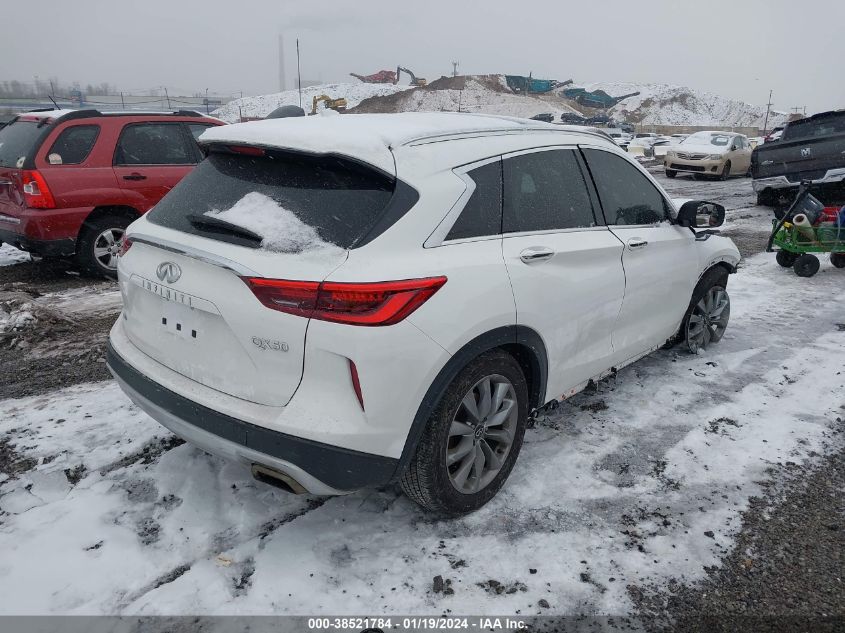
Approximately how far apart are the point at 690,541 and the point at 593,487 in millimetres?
550

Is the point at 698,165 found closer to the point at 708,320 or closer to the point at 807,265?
the point at 807,265

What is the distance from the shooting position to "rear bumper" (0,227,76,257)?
6.38m

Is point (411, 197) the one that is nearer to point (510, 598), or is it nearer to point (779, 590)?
point (510, 598)

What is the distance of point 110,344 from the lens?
3141mm

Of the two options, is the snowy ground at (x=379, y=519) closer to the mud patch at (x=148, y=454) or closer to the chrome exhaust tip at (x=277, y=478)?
the mud patch at (x=148, y=454)

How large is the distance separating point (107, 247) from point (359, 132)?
5.40 metres

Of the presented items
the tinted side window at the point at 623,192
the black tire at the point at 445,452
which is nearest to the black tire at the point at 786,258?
the tinted side window at the point at 623,192

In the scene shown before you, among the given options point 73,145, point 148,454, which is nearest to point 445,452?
point 148,454

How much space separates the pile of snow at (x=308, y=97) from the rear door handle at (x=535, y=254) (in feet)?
246

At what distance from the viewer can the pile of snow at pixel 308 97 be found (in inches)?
3014

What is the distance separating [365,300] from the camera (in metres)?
2.30

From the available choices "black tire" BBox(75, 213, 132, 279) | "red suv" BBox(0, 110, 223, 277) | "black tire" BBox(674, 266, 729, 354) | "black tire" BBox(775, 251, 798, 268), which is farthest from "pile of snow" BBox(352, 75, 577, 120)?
"black tire" BBox(674, 266, 729, 354)

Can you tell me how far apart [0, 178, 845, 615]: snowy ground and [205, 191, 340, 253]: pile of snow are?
53.8 inches

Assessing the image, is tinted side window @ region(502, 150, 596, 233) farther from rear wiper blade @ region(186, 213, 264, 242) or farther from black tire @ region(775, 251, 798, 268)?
black tire @ region(775, 251, 798, 268)
